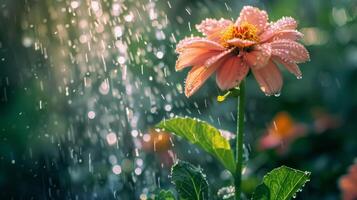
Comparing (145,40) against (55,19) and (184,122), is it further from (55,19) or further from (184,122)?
(184,122)

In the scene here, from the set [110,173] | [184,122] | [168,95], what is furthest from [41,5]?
[184,122]

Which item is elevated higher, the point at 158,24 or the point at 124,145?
the point at 158,24

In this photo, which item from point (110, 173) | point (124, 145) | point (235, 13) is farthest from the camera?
point (235, 13)

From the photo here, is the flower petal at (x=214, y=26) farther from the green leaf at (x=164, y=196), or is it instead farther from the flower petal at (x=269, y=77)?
the green leaf at (x=164, y=196)

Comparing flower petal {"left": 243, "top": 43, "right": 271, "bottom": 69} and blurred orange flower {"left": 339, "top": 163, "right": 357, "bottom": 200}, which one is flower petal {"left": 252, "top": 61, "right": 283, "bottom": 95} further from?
blurred orange flower {"left": 339, "top": 163, "right": 357, "bottom": 200}

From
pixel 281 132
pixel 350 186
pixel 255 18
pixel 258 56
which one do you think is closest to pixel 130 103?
pixel 281 132

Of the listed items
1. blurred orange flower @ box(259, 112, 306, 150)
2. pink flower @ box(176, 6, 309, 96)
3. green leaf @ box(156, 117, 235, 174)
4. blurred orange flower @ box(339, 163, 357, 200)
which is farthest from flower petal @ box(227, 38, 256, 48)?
blurred orange flower @ box(259, 112, 306, 150)
